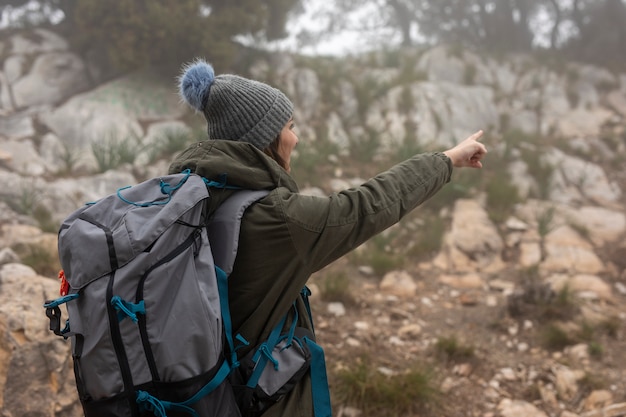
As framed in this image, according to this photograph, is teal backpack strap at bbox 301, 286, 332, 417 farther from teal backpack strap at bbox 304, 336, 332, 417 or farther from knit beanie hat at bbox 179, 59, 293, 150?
knit beanie hat at bbox 179, 59, 293, 150

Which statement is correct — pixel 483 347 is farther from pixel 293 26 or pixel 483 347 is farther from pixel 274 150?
pixel 293 26

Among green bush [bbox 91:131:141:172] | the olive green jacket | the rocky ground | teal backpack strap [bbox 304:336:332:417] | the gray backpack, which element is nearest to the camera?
the gray backpack

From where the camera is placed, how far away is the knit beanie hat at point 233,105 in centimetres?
149

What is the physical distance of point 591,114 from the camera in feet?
32.1

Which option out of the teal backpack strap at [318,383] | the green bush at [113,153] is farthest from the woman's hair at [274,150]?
the green bush at [113,153]

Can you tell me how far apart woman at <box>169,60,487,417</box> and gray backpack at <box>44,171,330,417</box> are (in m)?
0.09

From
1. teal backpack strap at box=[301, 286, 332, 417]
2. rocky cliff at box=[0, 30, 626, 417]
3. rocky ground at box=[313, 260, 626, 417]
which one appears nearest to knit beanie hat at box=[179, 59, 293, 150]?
teal backpack strap at box=[301, 286, 332, 417]

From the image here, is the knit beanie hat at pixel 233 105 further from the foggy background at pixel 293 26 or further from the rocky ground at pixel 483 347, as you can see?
the foggy background at pixel 293 26

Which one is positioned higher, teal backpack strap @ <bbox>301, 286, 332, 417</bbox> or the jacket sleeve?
the jacket sleeve

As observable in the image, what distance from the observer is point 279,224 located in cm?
128

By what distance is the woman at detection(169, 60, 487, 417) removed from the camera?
4.27 ft

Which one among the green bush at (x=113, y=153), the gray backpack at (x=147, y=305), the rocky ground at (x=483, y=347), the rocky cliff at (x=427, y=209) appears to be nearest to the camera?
the gray backpack at (x=147, y=305)

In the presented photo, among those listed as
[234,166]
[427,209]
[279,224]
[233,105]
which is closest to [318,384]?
[279,224]

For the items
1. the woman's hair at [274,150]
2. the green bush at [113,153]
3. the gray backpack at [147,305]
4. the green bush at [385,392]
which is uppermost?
the woman's hair at [274,150]
